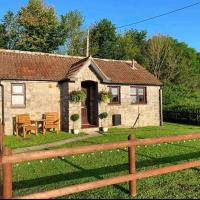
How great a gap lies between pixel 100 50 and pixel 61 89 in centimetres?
3199

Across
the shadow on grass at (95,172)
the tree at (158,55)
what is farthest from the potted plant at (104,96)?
the tree at (158,55)

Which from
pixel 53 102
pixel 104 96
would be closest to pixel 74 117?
pixel 53 102

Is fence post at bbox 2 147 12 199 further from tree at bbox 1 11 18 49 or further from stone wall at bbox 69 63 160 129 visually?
tree at bbox 1 11 18 49

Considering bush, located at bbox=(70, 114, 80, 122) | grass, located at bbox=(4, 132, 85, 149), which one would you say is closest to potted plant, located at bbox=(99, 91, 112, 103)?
bush, located at bbox=(70, 114, 80, 122)

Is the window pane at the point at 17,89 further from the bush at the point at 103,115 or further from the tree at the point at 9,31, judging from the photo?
the tree at the point at 9,31

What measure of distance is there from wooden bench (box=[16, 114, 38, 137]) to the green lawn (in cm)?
752

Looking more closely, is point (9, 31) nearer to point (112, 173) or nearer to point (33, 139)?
point (33, 139)

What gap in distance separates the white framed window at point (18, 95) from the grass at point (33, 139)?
8.14 ft

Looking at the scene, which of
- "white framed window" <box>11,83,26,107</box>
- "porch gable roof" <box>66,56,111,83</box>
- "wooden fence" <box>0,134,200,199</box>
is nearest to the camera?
"wooden fence" <box>0,134,200,199</box>

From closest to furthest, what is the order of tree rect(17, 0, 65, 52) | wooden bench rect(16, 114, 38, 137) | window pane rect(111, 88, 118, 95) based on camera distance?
wooden bench rect(16, 114, 38, 137)
window pane rect(111, 88, 118, 95)
tree rect(17, 0, 65, 52)

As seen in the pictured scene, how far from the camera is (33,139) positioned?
1777cm

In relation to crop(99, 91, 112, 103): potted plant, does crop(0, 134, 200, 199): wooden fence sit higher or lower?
lower

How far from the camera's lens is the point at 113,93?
78.7 feet

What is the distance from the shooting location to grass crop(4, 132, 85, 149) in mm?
16203
